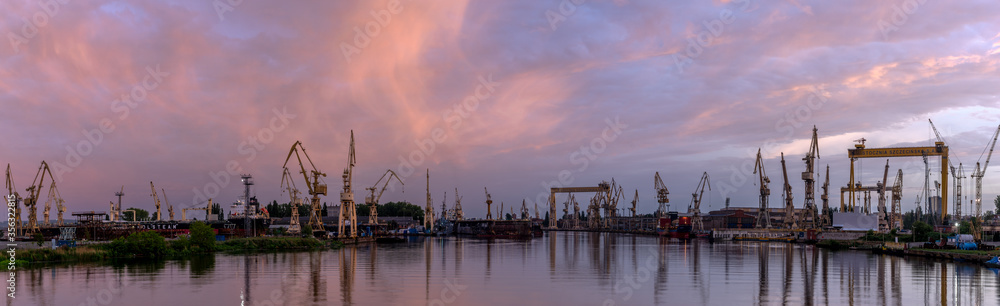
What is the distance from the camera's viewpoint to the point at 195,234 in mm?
72000

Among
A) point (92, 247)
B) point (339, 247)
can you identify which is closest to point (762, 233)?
point (339, 247)

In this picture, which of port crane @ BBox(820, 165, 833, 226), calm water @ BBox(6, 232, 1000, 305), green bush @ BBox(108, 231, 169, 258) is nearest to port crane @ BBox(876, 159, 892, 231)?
port crane @ BBox(820, 165, 833, 226)

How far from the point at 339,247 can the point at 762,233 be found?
8569cm

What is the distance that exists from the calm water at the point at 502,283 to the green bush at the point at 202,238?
36.7 feet

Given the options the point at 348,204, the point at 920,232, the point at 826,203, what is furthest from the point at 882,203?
the point at 348,204

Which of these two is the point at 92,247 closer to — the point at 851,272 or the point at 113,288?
the point at 113,288

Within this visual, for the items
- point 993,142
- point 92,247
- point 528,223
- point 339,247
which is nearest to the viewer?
point 92,247

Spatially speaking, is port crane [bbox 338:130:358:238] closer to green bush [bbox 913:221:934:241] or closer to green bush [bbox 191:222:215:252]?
green bush [bbox 191:222:215:252]
